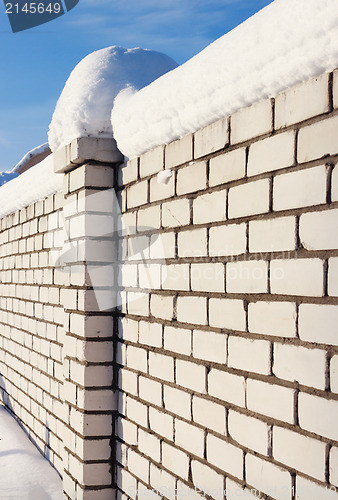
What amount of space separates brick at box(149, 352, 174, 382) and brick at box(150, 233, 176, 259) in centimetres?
51

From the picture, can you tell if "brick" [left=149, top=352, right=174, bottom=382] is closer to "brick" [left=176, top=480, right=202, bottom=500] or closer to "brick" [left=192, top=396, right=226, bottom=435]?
"brick" [left=192, top=396, right=226, bottom=435]

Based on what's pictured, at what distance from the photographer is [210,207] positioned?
2.38m

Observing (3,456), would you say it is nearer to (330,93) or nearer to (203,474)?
(203,474)

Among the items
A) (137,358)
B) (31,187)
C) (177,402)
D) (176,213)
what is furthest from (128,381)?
(31,187)

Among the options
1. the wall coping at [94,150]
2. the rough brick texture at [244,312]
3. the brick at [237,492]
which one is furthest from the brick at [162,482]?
the wall coping at [94,150]

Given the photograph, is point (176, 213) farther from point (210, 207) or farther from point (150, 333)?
point (150, 333)

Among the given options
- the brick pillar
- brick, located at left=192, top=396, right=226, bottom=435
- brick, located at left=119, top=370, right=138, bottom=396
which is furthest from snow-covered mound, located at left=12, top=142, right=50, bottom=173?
brick, located at left=192, top=396, right=226, bottom=435

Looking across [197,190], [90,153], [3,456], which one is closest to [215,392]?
[197,190]

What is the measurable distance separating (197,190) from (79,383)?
4.89ft

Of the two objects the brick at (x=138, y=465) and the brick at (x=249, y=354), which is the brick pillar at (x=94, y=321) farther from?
the brick at (x=249, y=354)

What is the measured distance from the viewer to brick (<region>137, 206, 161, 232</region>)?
2.81m

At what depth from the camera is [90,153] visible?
3.20 metres

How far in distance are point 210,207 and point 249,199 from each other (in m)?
0.28

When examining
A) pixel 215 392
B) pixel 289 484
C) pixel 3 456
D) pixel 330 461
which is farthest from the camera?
pixel 3 456
